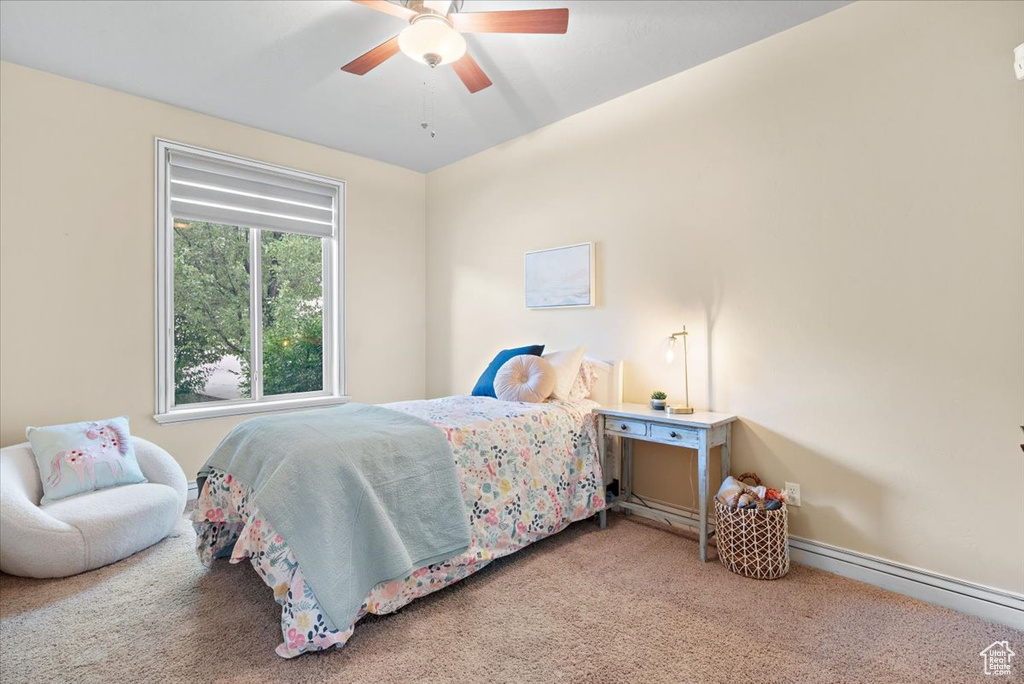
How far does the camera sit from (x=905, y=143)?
7.30 ft

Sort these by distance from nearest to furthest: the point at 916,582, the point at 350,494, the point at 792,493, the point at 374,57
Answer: the point at 350,494 → the point at 916,582 → the point at 374,57 → the point at 792,493

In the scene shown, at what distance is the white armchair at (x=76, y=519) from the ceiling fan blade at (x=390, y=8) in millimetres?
2631

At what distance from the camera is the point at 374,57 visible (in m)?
2.30

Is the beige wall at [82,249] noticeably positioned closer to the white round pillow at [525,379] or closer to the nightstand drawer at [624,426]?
the white round pillow at [525,379]

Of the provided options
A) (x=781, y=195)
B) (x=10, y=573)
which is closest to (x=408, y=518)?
(x=10, y=573)

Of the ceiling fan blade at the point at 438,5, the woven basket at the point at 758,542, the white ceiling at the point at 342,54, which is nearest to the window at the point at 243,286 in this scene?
the white ceiling at the point at 342,54

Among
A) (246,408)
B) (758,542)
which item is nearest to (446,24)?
(758,542)

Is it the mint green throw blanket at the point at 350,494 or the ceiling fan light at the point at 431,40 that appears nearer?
the mint green throw blanket at the point at 350,494

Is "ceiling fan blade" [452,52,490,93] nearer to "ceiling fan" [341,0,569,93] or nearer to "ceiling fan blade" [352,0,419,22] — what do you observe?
"ceiling fan" [341,0,569,93]

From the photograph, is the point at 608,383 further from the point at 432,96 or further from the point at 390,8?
the point at 390,8

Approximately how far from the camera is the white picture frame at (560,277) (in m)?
3.45

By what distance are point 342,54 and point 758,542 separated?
3.30 metres

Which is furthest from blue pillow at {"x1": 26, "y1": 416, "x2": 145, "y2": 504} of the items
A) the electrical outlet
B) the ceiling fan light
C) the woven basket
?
the electrical outlet

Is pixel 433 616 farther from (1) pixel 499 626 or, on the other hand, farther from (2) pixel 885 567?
(2) pixel 885 567
